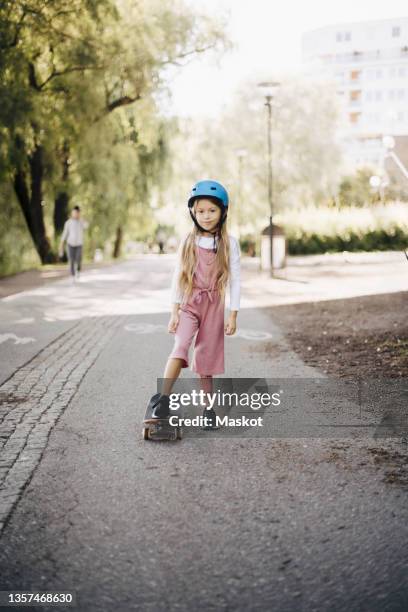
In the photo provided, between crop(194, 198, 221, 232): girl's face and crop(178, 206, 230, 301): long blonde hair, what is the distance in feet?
0.24

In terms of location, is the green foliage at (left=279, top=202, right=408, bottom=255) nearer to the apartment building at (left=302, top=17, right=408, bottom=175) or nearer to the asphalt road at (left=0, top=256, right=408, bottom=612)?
the asphalt road at (left=0, top=256, right=408, bottom=612)

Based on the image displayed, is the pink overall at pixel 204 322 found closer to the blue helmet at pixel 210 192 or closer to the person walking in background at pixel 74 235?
the blue helmet at pixel 210 192

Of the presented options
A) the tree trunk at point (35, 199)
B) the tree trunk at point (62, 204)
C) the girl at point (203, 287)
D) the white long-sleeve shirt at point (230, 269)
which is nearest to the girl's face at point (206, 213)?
the girl at point (203, 287)

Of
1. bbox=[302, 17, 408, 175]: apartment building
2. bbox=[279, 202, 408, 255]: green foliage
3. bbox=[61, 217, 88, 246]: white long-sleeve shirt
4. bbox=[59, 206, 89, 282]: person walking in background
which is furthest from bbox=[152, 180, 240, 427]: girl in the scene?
bbox=[302, 17, 408, 175]: apartment building

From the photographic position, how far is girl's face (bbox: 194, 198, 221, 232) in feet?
16.2

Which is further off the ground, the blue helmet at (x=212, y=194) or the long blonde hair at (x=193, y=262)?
the blue helmet at (x=212, y=194)

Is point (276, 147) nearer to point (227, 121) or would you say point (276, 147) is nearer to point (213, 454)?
point (227, 121)

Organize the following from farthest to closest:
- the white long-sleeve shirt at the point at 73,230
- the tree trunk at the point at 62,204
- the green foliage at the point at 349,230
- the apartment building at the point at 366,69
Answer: the apartment building at the point at 366,69 < the tree trunk at the point at 62,204 < the green foliage at the point at 349,230 < the white long-sleeve shirt at the point at 73,230

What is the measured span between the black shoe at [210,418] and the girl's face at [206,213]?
1.26 m

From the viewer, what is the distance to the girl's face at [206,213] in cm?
493

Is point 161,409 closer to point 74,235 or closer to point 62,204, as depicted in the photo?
point 74,235

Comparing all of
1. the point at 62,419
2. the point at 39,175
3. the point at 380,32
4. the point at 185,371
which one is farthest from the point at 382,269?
the point at 380,32

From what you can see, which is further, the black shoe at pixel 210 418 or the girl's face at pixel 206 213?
the black shoe at pixel 210 418

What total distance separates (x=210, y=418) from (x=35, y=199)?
23961 millimetres
